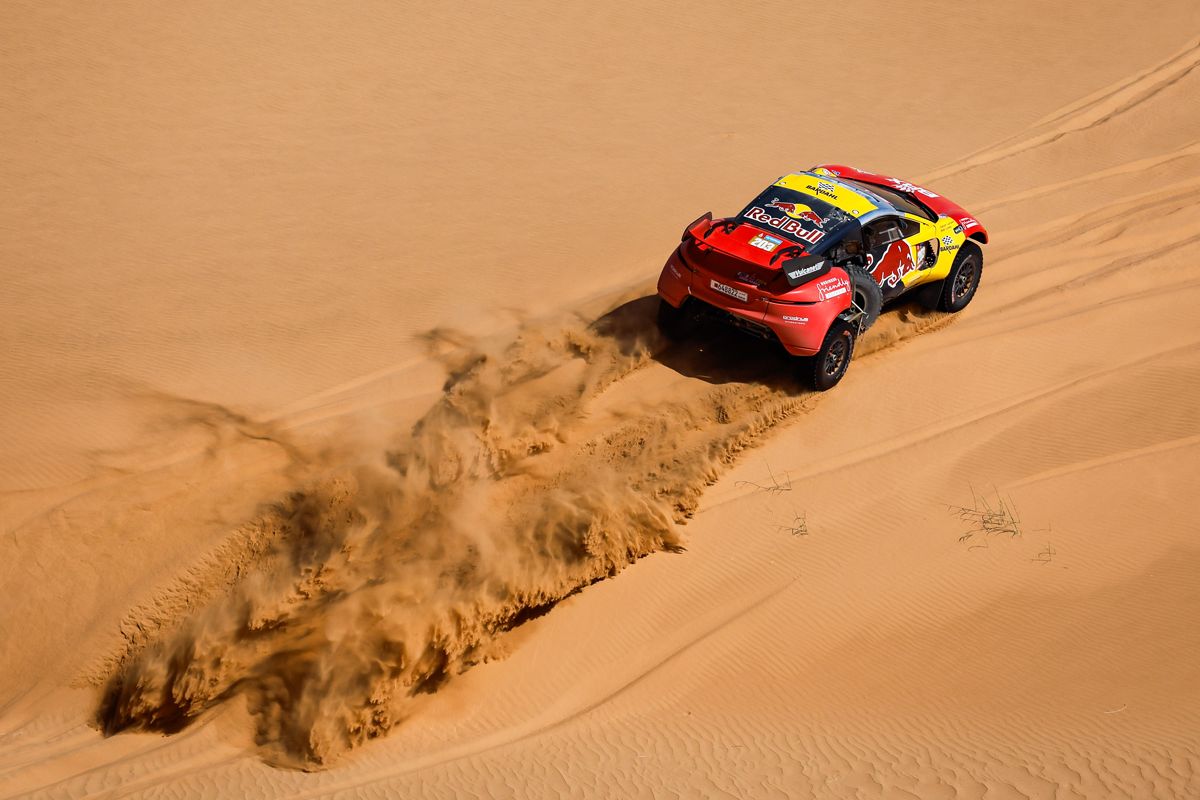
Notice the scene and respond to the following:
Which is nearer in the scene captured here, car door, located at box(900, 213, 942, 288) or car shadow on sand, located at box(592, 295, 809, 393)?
car shadow on sand, located at box(592, 295, 809, 393)

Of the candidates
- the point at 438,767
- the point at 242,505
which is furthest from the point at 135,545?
the point at 438,767

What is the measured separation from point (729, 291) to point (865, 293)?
1.32 meters

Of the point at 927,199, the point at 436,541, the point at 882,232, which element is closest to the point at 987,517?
the point at 882,232

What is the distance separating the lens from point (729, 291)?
8.72m

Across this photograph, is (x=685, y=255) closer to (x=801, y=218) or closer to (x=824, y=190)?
(x=801, y=218)

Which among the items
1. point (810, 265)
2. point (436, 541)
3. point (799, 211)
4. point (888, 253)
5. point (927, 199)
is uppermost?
point (799, 211)

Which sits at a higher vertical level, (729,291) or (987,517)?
(729,291)

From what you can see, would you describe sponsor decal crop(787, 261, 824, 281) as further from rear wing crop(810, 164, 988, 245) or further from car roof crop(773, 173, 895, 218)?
rear wing crop(810, 164, 988, 245)

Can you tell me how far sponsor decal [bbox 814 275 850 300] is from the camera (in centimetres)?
863

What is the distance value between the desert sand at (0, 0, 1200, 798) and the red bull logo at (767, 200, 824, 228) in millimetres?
1335

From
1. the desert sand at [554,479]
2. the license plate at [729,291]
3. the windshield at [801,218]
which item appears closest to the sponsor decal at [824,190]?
the windshield at [801,218]

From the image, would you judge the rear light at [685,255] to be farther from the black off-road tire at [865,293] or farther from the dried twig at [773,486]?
the dried twig at [773,486]

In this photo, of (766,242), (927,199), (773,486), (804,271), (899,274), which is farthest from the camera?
(927,199)

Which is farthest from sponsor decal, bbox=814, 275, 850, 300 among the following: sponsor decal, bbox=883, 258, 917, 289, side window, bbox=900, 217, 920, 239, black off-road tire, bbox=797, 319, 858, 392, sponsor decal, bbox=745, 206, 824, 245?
side window, bbox=900, 217, 920, 239
